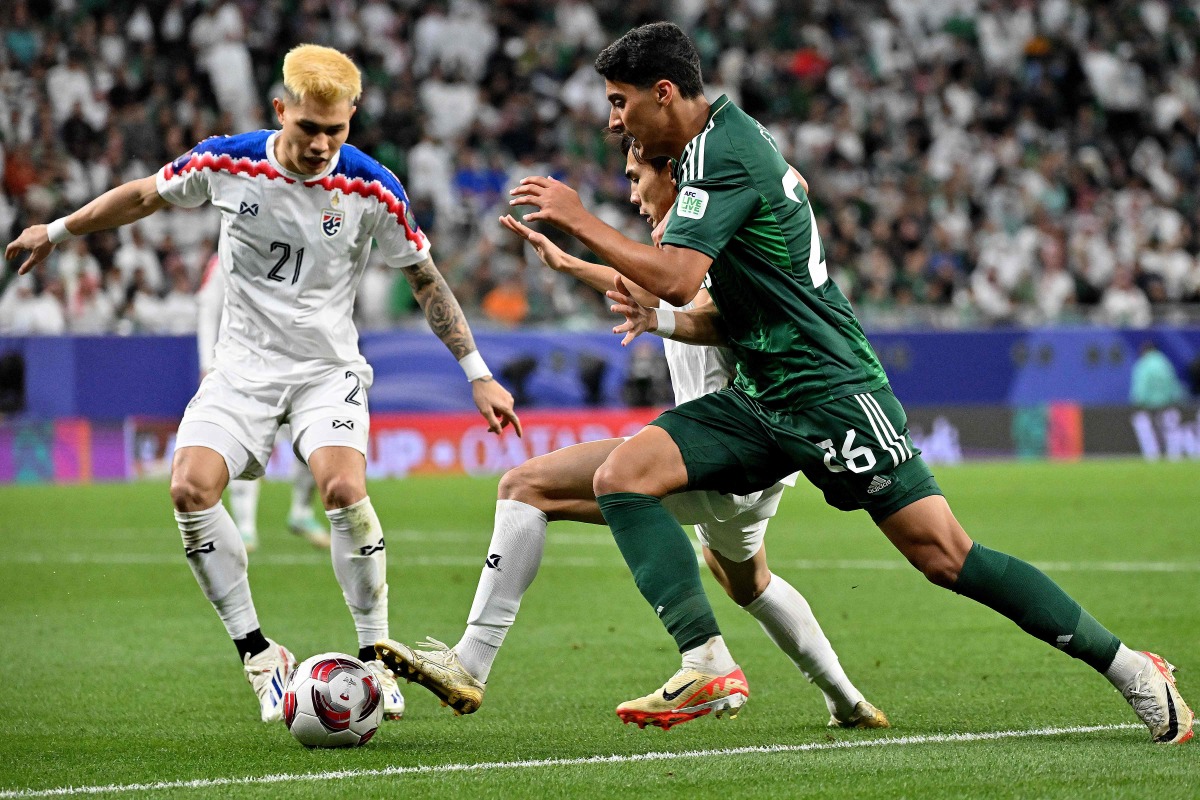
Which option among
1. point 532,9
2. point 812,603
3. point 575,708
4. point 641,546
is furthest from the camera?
point 532,9

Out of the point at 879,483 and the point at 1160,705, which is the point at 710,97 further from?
the point at 1160,705

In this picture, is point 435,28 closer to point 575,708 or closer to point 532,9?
point 532,9

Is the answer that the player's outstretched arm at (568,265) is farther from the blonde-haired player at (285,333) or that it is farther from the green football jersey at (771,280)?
the blonde-haired player at (285,333)

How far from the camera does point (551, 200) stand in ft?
16.2

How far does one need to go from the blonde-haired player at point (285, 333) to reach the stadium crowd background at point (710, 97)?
40.5 feet

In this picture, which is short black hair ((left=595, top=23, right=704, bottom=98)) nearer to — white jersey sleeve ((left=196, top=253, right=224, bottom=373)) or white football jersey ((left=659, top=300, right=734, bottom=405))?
white football jersey ((left=659, top=300, right=734, bottom=405))

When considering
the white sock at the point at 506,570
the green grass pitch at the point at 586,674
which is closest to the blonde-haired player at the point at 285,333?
the green grass pitch at the point at 586,674

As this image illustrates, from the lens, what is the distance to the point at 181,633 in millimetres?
8562

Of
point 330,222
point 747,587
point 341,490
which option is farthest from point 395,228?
point 747,587

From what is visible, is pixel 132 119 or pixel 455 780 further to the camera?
pixel 132 119

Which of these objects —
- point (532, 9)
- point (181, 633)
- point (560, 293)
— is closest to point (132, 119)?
point (560, 293)

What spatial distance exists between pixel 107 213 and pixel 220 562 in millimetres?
1398

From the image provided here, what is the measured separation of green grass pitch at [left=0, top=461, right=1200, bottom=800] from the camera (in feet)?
15.3

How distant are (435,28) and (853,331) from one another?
797 inches
